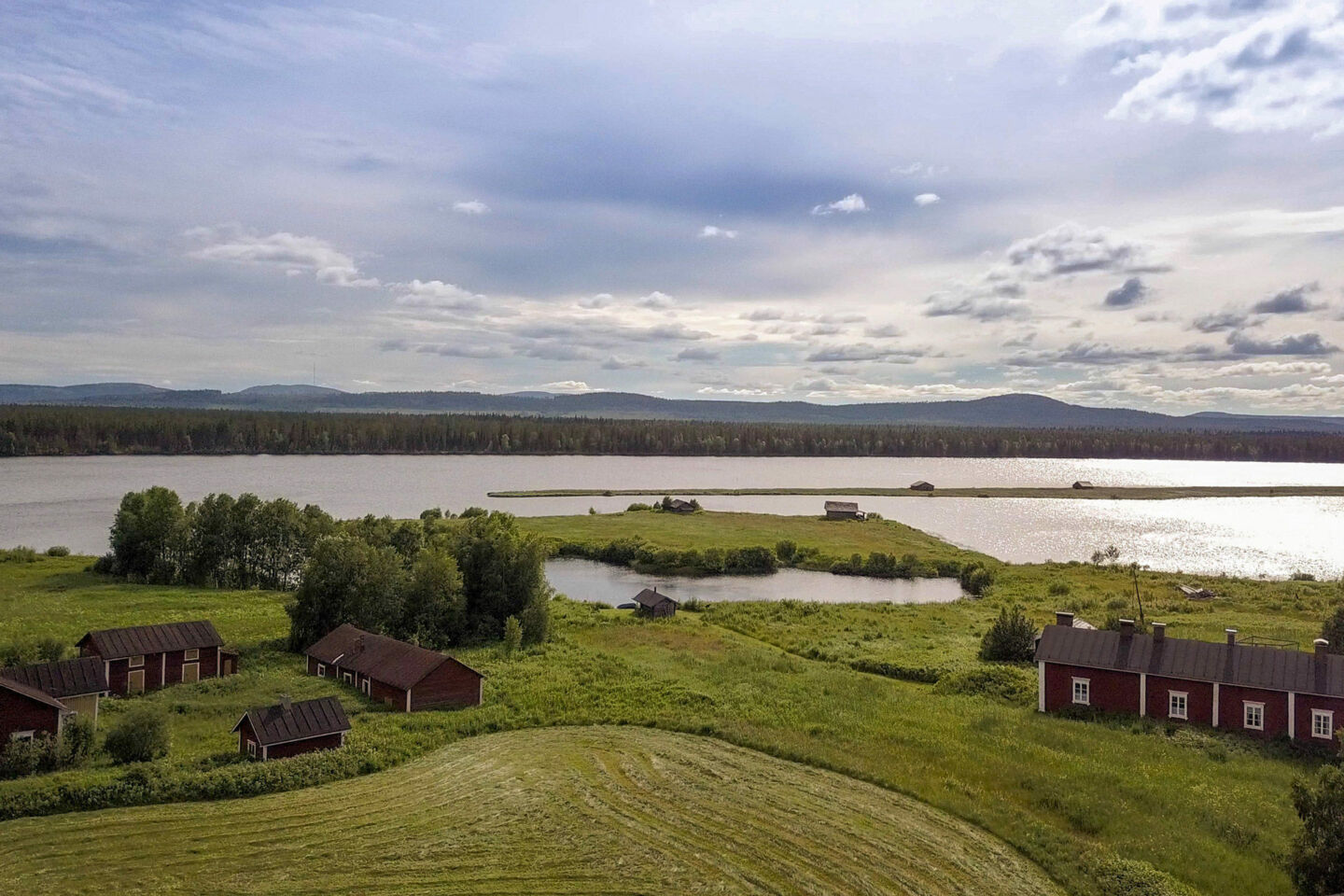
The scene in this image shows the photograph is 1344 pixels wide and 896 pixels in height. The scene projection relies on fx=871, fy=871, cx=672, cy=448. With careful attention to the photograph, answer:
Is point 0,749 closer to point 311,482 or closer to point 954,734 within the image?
point 954,734

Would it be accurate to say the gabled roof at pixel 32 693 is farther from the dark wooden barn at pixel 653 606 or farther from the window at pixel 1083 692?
the window at pixel 1083 692

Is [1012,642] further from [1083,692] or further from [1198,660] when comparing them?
[1198,660]

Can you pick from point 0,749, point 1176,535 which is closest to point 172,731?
point 0,749

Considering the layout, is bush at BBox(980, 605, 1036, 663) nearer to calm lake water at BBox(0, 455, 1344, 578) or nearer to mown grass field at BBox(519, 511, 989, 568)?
mown grass field at BBox(519, 511, 989, 568)

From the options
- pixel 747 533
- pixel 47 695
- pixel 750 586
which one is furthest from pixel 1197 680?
pixel 747 533

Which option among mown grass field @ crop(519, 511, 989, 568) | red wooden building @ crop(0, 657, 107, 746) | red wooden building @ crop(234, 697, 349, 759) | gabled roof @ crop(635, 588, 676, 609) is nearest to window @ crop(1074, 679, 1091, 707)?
red wooden building @ crop(234, 697, 349, 759)
